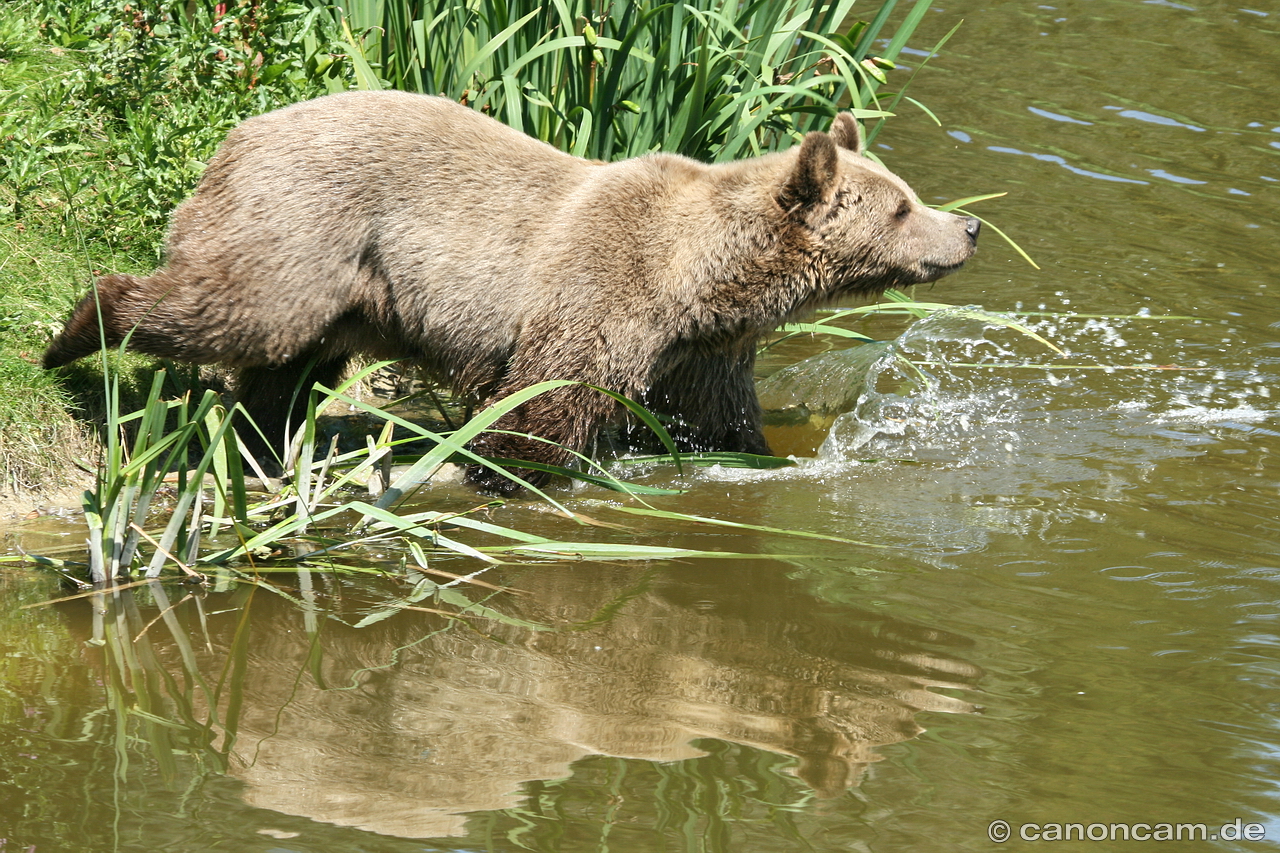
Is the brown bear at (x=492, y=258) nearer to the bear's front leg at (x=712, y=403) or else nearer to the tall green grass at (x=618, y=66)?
the bear's front leg at (x=712, y=403)

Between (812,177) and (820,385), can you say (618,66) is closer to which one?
(812,177)

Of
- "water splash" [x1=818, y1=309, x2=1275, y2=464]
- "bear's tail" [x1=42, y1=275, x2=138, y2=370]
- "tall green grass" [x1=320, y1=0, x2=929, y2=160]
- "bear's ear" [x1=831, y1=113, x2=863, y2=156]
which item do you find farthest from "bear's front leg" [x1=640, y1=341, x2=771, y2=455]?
"bear's tail" [x1=42, y1=275, x2=138, y2=370]

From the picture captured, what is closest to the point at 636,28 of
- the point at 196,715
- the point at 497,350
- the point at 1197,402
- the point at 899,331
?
the point at 497,350

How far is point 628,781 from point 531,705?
0.45 meters

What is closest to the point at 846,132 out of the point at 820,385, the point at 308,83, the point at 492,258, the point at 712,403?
the point at 712,403

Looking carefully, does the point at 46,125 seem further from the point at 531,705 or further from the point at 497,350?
the point at 531,705

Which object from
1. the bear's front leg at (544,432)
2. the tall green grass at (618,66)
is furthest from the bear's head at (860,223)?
the bear's front leg at (544,432)

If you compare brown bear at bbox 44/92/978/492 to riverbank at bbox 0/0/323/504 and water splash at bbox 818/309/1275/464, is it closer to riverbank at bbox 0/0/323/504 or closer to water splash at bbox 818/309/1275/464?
riverbank at bbox 0/0/323/504

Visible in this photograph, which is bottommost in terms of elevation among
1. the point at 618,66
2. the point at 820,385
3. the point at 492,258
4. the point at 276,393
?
the point at 820,385

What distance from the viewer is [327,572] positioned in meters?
4.28

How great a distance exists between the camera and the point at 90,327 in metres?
Answer: 4.98

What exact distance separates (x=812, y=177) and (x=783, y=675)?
2401 mm

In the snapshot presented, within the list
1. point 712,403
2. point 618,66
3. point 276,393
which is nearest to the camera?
point 276,393

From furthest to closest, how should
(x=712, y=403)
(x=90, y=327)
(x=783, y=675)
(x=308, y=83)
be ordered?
(x=308, y=83) → (x=712, y=403) → (x=90, y=327) → (x=783, y=675)
